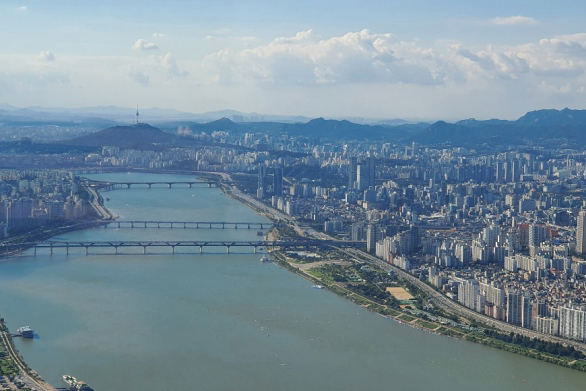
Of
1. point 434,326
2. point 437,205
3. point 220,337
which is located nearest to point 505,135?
point 437,205

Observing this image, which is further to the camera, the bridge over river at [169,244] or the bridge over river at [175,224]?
the bridge over river at [175,224]

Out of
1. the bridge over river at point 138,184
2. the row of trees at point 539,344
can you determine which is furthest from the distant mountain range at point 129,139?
the row of trees at point 539,344

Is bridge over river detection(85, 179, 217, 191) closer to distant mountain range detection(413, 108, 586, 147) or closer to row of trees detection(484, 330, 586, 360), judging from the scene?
row of trees detection(484, 330, 586, 360)

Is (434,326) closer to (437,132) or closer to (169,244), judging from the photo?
(169,244)

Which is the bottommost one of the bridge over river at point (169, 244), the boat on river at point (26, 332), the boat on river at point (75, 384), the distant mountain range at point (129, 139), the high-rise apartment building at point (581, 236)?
the boat on river at point (75, 384)

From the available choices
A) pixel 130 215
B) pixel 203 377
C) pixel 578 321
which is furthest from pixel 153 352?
pixel 130 215

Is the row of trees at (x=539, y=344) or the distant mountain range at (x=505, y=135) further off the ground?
the distant mountain range at (x=505, y=135)

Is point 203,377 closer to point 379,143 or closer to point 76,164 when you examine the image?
point 76,164

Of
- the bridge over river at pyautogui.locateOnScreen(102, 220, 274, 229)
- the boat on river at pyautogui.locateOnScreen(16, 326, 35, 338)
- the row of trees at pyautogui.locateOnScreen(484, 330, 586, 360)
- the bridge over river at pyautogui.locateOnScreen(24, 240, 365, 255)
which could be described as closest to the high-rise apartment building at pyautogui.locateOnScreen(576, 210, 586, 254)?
the bridge over river at pyautogui.locateOnScreen(24, 240, 365, 255)

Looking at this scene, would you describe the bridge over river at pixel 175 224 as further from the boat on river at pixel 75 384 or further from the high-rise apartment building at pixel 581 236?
the boat on river at pixel 75 384
